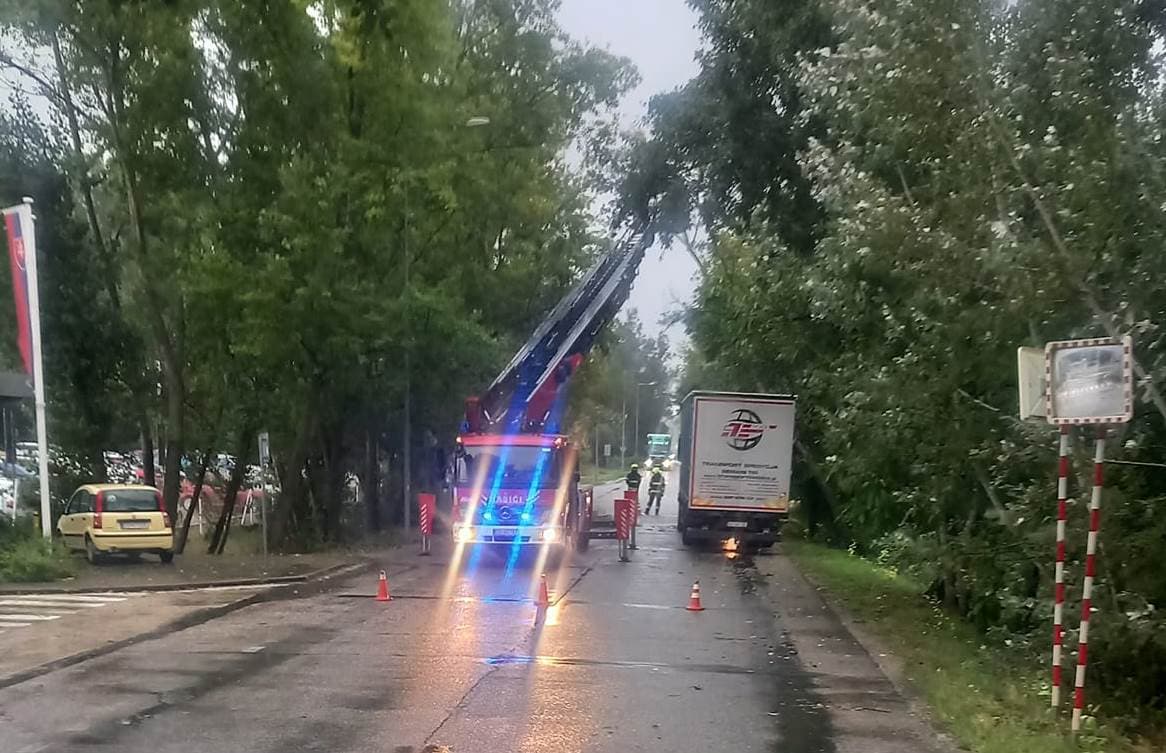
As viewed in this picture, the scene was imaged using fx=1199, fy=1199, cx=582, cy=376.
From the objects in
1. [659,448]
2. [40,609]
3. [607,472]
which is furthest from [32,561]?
[607,472]

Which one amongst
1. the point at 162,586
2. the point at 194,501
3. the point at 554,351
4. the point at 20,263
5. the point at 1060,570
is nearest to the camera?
the point at 1060,570

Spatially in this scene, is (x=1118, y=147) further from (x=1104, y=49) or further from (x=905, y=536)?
(x=905, y=536)

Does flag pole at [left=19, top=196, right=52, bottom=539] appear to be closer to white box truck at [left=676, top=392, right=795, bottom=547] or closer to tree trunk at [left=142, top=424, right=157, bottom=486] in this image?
tree trunk at [left=142, top=424, right=157, bottom=486]

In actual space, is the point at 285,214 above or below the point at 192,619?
above

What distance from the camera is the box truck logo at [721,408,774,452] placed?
27891 millimetres

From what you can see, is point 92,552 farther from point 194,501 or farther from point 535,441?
point 535,441

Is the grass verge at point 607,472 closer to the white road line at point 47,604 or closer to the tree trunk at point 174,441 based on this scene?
the tree trunk at point 174,441

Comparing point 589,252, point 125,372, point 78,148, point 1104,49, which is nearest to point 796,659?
point 1104,49

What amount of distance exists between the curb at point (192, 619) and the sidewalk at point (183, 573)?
412mm

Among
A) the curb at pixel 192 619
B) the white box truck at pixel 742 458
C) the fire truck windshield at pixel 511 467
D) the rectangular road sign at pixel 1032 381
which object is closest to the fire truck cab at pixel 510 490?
the fire truck windshield at pixel 511 467

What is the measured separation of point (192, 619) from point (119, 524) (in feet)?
24.9

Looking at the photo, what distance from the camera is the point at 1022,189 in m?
10.2

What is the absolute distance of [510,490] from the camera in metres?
23.2

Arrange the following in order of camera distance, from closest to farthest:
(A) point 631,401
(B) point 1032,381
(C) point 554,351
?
1. (B) point 1032,381
2. (C) point 554,351
3. (A) point 631,401
